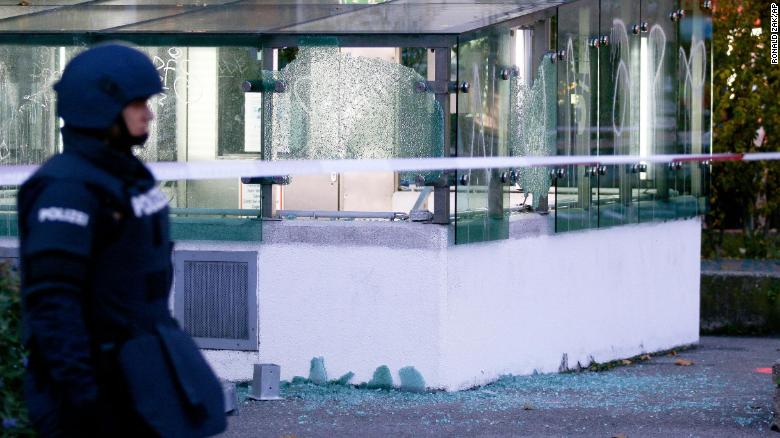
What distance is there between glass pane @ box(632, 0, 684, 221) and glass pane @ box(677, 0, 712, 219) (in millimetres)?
185

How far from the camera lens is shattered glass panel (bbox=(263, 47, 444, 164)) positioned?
8.76 metres

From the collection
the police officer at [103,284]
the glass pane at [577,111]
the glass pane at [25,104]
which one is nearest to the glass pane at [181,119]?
the glass pane at [25,104]

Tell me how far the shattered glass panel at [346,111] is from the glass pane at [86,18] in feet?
2.92

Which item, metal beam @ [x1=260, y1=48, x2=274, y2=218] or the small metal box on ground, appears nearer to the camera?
the small metal box on ground

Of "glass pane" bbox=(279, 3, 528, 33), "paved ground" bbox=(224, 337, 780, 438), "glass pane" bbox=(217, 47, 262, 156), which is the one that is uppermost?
"glass pane" bbox=(279, 3, 528, 33)

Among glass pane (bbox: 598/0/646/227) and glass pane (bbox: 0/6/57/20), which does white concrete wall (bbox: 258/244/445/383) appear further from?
glass pane (bbox: 598/0/646/227)

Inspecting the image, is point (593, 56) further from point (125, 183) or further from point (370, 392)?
point (125, 183)

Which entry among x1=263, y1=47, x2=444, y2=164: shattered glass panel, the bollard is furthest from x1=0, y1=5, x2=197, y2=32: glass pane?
the bollard

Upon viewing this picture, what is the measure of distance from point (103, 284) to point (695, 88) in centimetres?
1057

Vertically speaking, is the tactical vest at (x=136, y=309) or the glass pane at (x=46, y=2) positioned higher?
the glass pane at (x=46, y=2)

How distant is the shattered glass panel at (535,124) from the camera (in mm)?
9727

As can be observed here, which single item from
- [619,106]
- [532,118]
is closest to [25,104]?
[532,118]

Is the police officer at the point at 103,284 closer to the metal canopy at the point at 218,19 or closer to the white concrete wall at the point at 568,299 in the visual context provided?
the white concrete wall at the point at 568,299

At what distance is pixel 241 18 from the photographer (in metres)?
9.06
